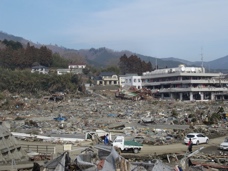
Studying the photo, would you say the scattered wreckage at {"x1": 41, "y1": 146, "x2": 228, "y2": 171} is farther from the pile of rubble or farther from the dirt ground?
the pile of rubble

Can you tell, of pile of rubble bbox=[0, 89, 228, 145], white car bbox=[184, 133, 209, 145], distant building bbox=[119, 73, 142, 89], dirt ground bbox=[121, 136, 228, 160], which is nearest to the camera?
dirt ground bbox=[121, 136, 228, 160]

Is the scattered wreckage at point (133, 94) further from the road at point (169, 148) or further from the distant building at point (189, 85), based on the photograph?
the road at point (169, 148)

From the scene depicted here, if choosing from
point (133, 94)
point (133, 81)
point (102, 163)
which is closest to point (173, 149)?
point (102, 163)

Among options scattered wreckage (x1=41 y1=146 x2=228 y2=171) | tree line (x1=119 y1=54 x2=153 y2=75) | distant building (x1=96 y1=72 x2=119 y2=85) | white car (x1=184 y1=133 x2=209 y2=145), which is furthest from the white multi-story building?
scattered wreckage (x1=41 y1=146 x2=228 y2=171)

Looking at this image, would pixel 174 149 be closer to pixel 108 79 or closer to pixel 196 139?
→ pixel 196 139

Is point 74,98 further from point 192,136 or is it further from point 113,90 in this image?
point 192,136

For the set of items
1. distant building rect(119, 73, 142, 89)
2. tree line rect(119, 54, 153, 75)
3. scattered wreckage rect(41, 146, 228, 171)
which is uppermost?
tree line rect(119, 54, 153, 75)

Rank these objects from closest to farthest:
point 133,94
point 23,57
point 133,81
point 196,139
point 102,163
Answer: point 102,163 < point 196,139 < point 133,94 < point 133,81 < point 23,57

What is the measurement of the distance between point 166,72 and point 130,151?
2780 inches

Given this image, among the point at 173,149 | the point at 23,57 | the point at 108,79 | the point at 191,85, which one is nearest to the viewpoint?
the point at 173,149

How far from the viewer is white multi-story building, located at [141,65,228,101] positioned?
8588cm

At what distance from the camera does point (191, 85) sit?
8556 cm

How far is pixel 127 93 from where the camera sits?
82.3 metres

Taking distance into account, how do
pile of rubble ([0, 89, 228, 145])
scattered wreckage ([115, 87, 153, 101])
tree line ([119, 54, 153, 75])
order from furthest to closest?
tree line ([119, 54, 153, 75]) < scattered wreckage ([115, 87, 153, 101]) < pile of rubble ([0, 89, 228, 145])
